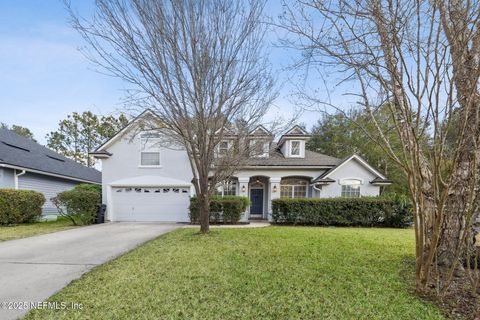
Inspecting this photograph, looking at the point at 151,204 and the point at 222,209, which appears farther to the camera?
the point at 151,204

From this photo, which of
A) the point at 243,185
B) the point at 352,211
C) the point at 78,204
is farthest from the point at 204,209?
the point at 352,211

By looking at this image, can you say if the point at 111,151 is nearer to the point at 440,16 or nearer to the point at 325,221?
the point at 325,221

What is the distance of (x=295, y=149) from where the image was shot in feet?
54.6

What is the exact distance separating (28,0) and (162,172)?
9.52 meters

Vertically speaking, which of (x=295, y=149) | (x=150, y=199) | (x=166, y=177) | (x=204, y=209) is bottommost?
(x=150, y=199)

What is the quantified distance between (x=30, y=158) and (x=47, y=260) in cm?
1314

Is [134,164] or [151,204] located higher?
[134,164]

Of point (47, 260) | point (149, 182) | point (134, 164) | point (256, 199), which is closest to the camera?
point (47, 260)

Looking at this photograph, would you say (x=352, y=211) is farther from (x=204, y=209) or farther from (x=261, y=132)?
(x=204, y=209)

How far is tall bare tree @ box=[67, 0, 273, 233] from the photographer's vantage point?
6727 mm

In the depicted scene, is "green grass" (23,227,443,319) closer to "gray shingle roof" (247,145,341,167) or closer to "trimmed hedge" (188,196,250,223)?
"trimmed hedge" (188,196,250,223)

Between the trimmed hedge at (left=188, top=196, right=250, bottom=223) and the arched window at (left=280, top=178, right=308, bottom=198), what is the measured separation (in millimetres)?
4096

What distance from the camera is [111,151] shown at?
15070mm

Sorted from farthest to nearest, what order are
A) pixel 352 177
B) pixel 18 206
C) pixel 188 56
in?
pixel 352 177 → pixel 18 206 → pixel 188 56
